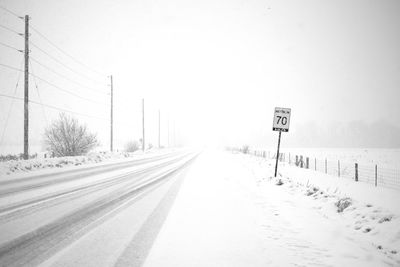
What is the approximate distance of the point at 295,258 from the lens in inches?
158

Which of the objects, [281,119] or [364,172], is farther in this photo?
[364,172]

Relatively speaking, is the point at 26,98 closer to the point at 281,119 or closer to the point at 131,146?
the point at 281,119

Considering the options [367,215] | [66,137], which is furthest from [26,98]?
[367,215]

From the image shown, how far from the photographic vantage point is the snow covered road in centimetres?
383

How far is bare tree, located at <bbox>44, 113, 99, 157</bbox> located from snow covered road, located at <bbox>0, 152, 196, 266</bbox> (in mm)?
15584

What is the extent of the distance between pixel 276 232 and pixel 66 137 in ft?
80.2

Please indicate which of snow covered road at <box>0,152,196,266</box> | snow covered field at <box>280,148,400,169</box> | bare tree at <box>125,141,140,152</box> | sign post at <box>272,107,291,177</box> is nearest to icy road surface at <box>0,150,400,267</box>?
snow covered road at <box>0,152,196,266</box>

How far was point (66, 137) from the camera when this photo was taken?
968 inches

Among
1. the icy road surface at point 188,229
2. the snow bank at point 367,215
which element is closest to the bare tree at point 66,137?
the icy road surface at point 188,229

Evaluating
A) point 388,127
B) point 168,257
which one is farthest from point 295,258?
point 388,127

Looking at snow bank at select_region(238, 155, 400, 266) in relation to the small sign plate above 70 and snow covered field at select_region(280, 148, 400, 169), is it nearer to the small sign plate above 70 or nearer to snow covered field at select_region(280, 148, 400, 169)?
the small sign plate above 70

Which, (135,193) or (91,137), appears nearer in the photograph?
(135,193)

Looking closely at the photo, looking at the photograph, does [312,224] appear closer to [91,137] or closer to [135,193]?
[135,193]

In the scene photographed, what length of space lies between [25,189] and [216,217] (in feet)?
24.1
